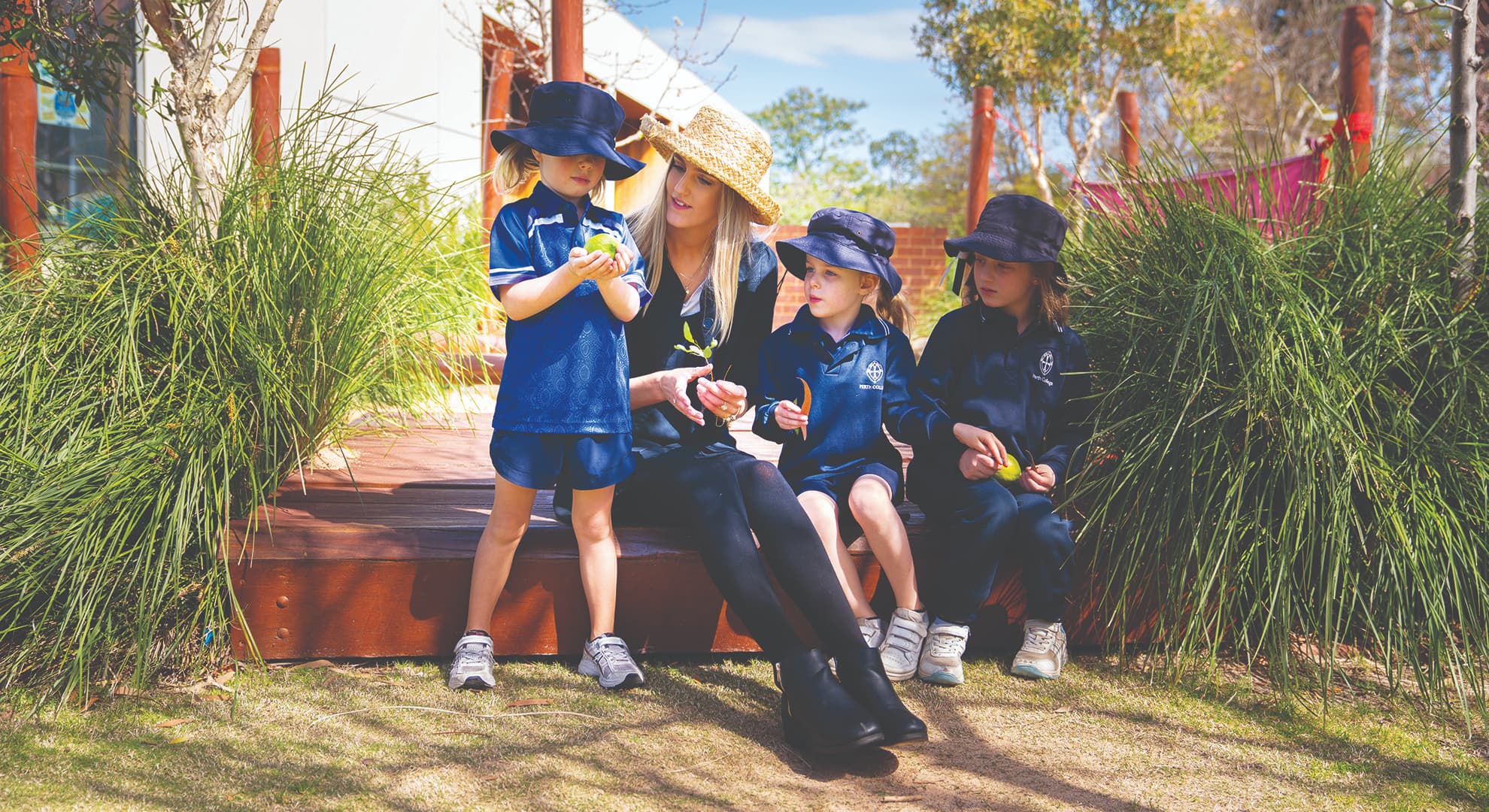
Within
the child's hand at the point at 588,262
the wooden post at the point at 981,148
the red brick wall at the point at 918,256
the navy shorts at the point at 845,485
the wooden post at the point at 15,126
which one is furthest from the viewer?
the red brick wall at the point at 918,256

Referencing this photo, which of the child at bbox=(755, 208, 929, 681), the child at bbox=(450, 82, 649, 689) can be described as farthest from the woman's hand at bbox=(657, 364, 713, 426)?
the child at bbox=(755, 208, 929, 681)

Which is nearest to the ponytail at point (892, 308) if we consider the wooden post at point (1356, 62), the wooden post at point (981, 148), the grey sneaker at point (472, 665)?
the grey sneaker at point (472, 665)

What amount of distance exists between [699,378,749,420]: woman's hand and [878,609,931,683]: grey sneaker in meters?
0.72

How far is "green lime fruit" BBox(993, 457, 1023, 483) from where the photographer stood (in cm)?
291

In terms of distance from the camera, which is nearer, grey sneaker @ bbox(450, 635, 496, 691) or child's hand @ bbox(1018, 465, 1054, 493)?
grey sneaker @ bbox(450, 635, 496, 691)

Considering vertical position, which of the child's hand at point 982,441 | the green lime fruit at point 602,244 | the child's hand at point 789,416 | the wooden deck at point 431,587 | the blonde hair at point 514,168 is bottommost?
the wooden deck at point 431,587

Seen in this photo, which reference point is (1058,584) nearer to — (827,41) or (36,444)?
(36,444)

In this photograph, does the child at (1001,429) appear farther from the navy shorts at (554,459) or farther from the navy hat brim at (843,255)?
the navy shorts at (554,459)

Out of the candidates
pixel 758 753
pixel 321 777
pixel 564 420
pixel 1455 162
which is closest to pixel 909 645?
pixel 758 753

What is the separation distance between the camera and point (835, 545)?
9.58ft

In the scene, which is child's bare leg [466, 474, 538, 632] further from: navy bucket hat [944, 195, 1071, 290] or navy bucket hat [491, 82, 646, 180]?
navy bucket hat [944, 195, 1071, 290]

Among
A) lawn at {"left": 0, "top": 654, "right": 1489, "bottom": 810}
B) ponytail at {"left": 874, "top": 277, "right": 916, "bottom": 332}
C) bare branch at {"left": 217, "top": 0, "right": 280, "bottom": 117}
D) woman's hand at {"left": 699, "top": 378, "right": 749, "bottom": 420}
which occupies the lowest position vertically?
lawn at {"left": 0, "top": 654, "right": 1489, "bottom": 810}

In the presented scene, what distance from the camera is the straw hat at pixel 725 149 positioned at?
9.43 feet

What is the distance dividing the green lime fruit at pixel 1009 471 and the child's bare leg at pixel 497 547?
47.4 inches
